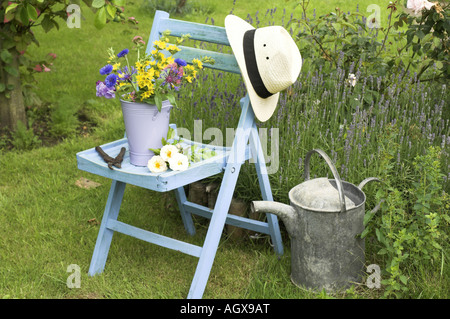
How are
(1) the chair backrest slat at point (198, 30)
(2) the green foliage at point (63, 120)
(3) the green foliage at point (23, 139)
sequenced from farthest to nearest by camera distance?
1. (2) the green foliage at point (63, 120)
2. (3) the green foliage at point (23, 139)
3. (1) the chair backrest slat at point (198, 30)

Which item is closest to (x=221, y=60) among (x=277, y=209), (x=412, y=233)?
(x=277, y=209)

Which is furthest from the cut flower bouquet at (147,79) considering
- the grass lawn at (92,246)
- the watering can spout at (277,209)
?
the grass lawn at (92,246)

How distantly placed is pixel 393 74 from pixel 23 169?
8.75 ft

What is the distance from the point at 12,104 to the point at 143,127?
97.1 inches

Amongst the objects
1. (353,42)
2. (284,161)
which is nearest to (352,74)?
(353,42)

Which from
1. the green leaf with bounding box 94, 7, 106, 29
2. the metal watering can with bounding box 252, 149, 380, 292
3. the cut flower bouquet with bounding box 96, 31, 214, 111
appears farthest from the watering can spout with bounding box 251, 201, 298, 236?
the green leaf with bounding box 94, 7, 106, 29

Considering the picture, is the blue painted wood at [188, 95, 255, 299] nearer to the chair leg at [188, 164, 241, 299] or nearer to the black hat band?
the chair leg at [188, 164, 241, 299]

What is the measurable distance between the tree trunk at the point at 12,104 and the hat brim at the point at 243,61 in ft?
8.24

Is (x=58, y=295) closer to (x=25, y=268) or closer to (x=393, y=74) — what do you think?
(x=25, y=268)

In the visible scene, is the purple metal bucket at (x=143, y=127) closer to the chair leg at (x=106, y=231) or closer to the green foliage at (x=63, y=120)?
the chair leg at (x=106, y=231)

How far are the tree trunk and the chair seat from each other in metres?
2.15

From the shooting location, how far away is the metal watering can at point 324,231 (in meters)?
2.54

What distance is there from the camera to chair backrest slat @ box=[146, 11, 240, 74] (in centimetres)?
270

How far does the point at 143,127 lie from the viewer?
8.26ft
